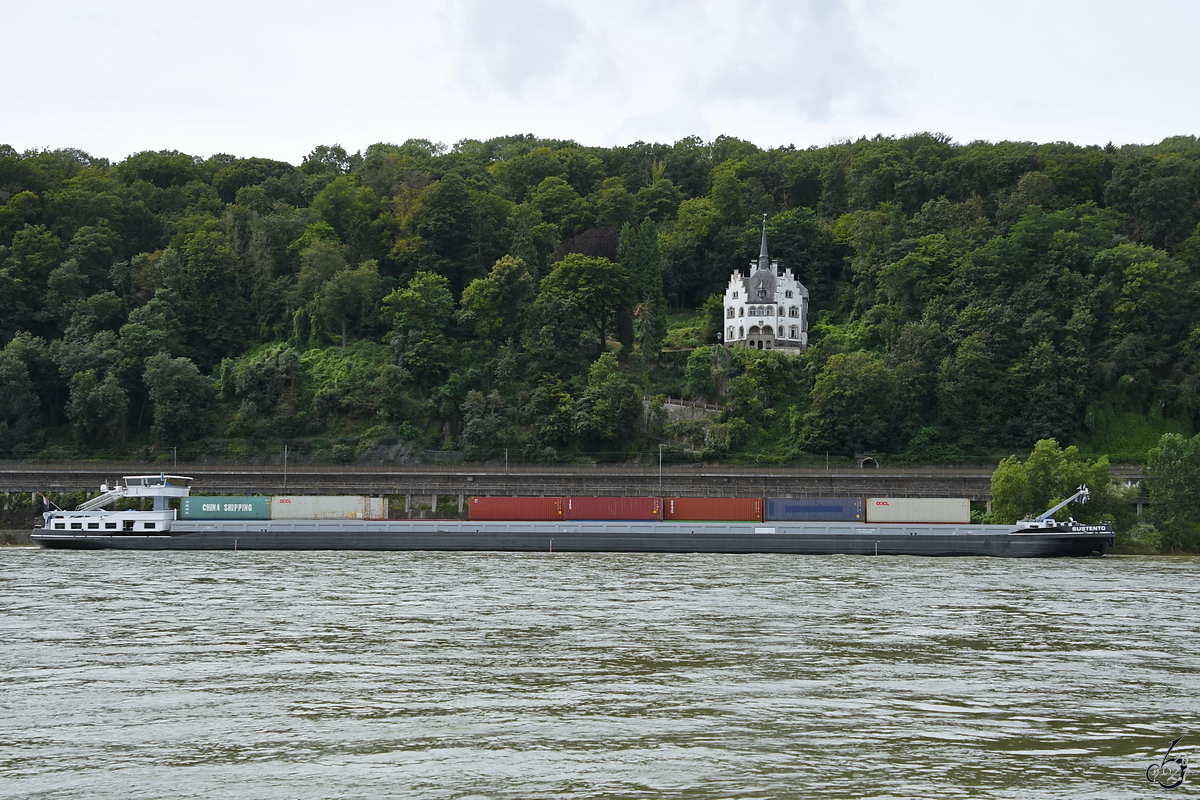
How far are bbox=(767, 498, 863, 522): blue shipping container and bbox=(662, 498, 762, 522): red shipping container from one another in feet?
3.20

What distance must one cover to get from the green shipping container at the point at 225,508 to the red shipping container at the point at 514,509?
1211 centimetres

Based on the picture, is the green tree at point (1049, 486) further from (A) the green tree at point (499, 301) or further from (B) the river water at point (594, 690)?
(A) the green tree at point (499, 301)

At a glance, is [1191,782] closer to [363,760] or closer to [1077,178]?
[363,760]

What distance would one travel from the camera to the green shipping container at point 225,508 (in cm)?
6675

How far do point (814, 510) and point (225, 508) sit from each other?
110 ft

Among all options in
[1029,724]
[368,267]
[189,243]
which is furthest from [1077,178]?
[1029,724]

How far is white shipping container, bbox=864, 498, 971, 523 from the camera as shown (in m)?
64.6

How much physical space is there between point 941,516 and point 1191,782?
48.9 m

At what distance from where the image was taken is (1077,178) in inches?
4523

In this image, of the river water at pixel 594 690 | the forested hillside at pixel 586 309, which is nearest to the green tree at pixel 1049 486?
the river water at pixel 594 690

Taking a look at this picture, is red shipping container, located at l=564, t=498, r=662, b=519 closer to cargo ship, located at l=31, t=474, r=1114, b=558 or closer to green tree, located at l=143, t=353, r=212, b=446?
cargo ship, located at l=31, t=474, r=1114, b=558

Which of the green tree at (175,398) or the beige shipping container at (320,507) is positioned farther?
the green tree at (175,398)

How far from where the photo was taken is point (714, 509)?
67.0m

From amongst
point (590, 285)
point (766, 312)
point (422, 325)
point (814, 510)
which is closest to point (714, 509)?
point (814, 510)
